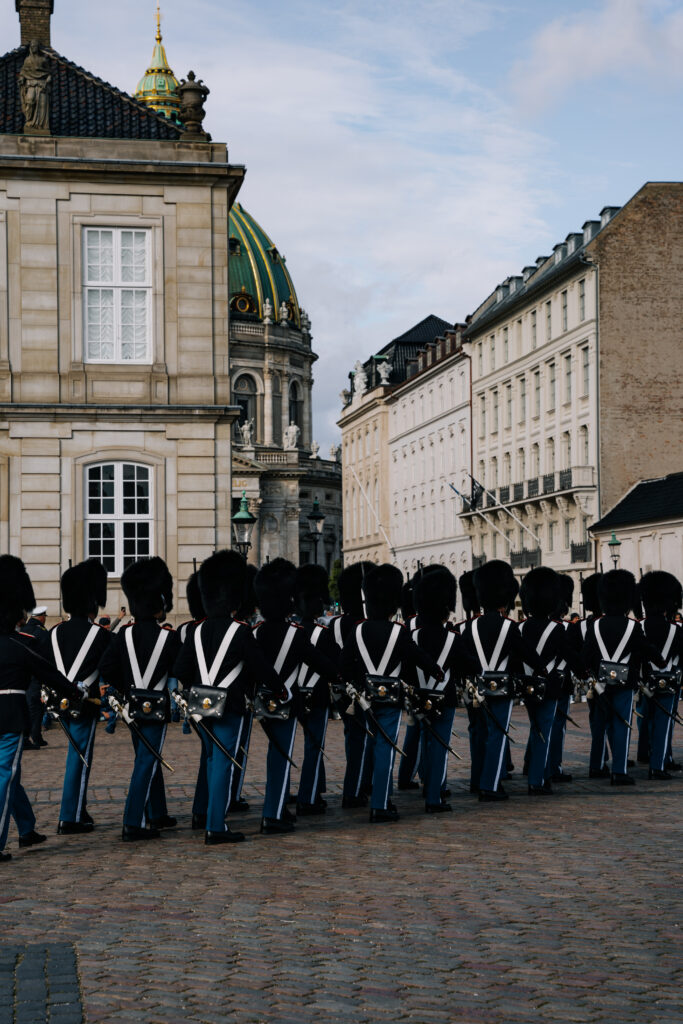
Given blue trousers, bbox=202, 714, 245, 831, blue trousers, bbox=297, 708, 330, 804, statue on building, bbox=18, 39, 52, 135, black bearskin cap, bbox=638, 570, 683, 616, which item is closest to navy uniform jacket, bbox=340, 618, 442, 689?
blue trousers, bbox=297, 708, 330, 804

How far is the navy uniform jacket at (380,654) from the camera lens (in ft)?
39.5

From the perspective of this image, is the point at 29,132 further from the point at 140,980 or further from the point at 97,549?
the point at 140,980

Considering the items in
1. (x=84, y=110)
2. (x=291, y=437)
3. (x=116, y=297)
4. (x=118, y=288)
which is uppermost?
(x=291, y=437)

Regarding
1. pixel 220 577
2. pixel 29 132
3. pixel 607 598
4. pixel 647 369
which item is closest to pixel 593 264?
pixel 647 369

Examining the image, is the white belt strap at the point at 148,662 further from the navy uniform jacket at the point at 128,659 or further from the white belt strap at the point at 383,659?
the white belt strap at the point at 383,659

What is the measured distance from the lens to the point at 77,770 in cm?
1150

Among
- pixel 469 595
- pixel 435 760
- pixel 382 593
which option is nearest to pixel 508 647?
pixel 435 760

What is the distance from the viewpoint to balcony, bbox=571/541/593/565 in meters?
54.7

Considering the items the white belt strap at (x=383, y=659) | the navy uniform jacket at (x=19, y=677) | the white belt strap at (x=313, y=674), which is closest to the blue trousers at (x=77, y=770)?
the navy uniform jacket at (x=19, y=677)

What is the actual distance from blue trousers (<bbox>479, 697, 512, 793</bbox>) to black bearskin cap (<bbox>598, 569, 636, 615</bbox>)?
1771 mm

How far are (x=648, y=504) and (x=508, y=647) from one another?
38734mm

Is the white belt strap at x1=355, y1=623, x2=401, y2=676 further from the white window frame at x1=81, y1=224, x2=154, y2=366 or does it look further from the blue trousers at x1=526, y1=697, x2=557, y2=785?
the white window frame at x1=81, y1=224, x2=154, y2=366

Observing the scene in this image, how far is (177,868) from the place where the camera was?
9945mm

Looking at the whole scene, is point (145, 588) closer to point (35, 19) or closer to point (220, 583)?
point (220, 583)
